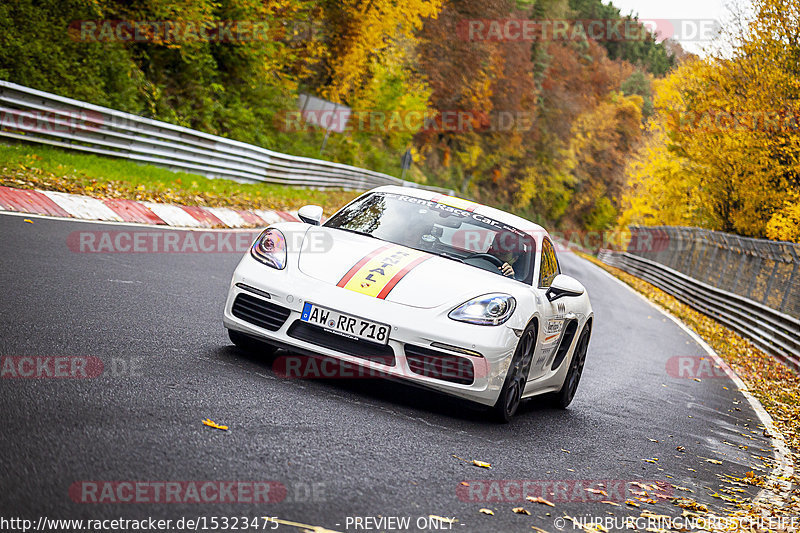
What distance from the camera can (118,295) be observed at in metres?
7.69

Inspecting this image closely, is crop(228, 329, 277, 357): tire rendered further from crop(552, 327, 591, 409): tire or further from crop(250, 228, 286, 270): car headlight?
crop(552, 327, 591, 409): tire

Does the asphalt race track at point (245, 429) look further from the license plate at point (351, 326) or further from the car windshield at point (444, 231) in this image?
the car windshield at point (444, 231)

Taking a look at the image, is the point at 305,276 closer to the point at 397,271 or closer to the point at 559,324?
the point at 397,271

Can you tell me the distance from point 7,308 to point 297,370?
6.56 feet

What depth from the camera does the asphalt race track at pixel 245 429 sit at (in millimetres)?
3793

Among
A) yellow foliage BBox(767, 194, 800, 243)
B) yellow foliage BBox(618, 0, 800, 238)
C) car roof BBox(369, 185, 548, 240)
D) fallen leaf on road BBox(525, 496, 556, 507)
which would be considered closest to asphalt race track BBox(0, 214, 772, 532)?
fallen leaf on road BBox(525, 496, 556, 507)

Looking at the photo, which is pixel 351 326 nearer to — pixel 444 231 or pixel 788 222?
pixel 444 231

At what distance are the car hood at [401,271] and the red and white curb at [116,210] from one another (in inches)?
238

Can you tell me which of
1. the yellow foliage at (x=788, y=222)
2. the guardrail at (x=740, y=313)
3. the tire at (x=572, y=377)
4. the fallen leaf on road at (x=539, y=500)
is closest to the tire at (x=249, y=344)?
the fallen leaf on road at (x=539, y=500)

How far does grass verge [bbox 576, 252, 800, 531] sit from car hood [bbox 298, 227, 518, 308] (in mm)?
2143

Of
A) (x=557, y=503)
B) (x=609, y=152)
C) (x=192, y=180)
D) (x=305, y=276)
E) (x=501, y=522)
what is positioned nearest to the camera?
(x=501, y=522)

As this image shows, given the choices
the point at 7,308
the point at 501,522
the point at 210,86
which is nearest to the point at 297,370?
the point at 7,308

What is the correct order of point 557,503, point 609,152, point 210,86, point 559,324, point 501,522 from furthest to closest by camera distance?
point 609,152 < point 210,86 < point 559,324 < point 557,503 < point 501,522

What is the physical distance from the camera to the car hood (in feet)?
19.7
